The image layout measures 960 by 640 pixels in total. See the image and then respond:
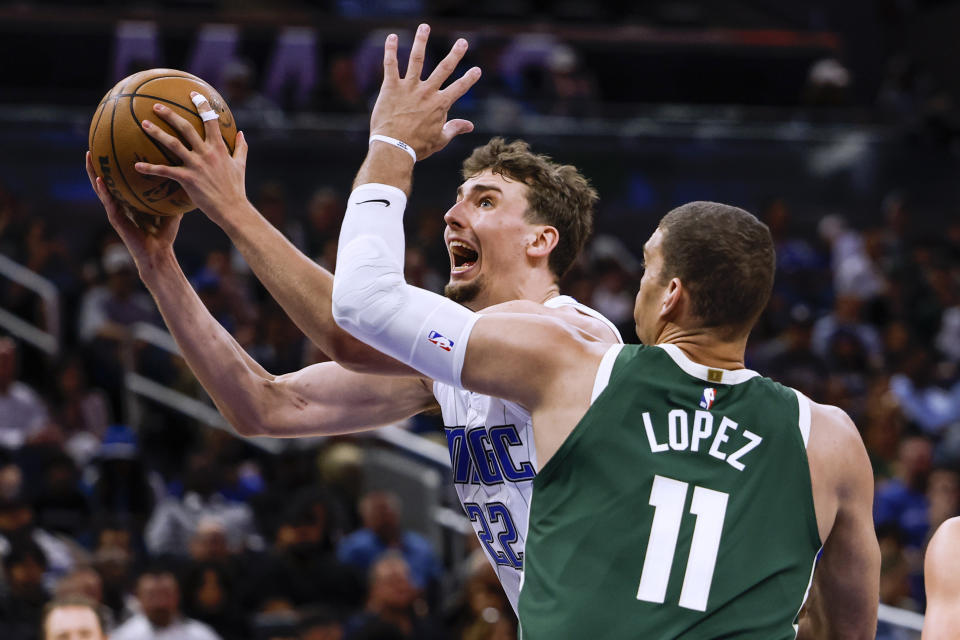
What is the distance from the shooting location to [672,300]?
10.7 feet

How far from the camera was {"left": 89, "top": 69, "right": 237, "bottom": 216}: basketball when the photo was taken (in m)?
3.78

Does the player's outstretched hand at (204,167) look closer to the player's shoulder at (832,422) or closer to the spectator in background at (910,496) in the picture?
the player's shoulder at (832,422)

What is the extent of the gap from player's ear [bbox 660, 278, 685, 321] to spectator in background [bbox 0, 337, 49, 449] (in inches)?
344

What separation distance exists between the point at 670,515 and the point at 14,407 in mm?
9342

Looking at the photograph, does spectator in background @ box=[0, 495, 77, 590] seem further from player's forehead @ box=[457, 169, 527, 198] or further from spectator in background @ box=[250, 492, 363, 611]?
player's forehead @ box=[457, 169, 527, 198]

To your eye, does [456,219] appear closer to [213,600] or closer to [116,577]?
[213,600]

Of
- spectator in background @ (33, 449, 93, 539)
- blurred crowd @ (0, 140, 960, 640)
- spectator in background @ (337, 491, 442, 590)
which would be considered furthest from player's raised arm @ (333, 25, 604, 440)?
spectator in background @ (33, 449, 93, 539)

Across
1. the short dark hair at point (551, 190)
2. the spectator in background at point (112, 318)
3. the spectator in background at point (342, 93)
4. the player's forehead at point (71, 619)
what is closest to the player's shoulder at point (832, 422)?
the short dark hair at point (551, 190)

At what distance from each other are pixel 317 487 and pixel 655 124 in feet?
28.4

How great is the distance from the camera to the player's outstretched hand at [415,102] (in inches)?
140

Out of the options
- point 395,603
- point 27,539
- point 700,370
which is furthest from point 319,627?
point 700,370

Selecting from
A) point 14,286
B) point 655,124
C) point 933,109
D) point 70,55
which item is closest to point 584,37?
point 655,124

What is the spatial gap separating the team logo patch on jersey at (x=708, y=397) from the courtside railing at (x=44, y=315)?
405 inches

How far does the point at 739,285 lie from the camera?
3227 mm
